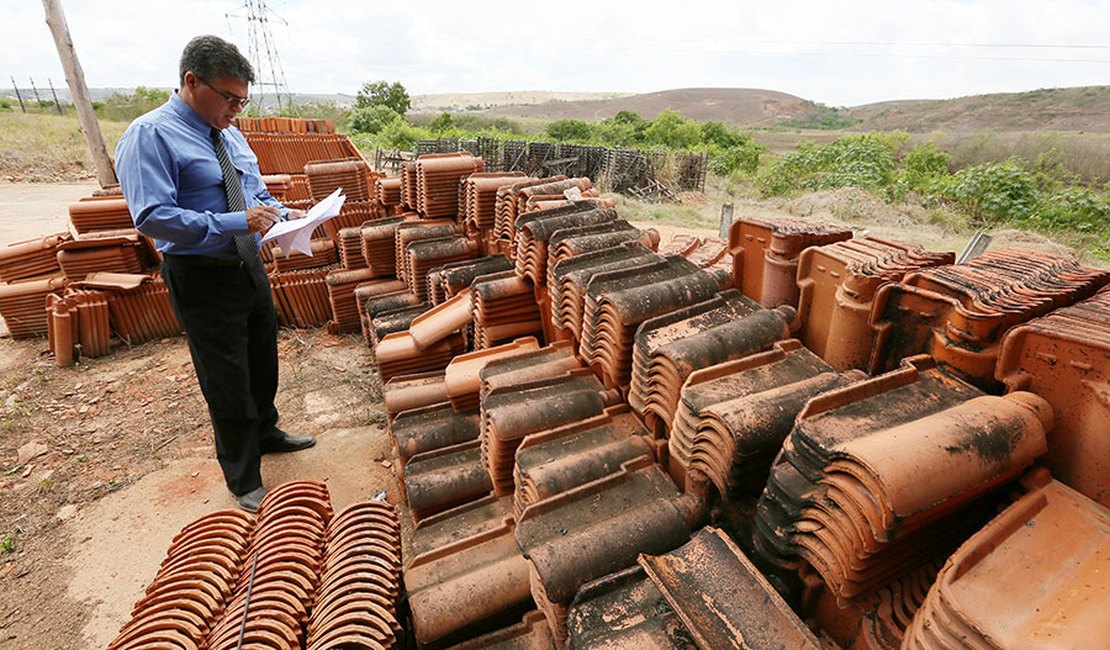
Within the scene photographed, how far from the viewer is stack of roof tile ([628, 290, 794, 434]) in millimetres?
2078

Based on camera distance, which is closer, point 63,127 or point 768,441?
point 768,441

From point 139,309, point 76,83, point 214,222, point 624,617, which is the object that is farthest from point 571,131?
point 624,617

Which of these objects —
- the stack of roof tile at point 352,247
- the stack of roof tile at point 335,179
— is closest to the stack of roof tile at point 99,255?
the stack of roof tile at point 335,179

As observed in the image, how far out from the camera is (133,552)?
325 centimetres

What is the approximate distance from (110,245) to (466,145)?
60.0 feet

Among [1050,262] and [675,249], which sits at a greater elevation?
[1050,262]

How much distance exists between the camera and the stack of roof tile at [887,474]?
1205mm

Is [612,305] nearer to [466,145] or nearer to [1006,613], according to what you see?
[1006,613]

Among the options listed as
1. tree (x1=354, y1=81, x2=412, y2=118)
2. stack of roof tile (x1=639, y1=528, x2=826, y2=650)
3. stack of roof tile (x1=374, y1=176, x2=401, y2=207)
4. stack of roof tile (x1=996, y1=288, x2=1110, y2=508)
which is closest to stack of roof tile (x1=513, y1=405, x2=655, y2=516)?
stack of roof tile (x1=639, y1=528, x2=826, y2=650)

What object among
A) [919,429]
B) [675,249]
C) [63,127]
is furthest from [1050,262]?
[63,127]

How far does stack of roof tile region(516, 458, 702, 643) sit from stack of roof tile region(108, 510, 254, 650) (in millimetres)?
1216

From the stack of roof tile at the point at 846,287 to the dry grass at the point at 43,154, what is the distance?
22.6 metres

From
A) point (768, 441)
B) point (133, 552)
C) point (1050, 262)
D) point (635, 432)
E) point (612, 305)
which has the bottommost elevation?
point (133, 552)

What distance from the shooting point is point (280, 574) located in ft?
6.62
